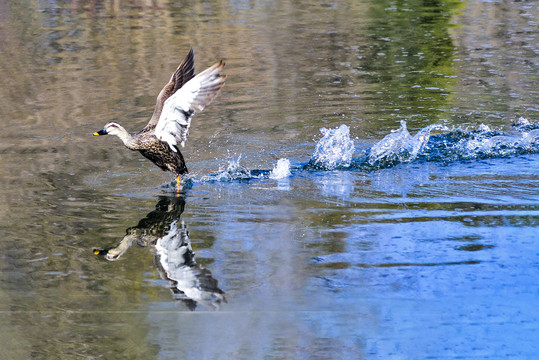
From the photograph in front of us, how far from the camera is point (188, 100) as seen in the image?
7828 mm

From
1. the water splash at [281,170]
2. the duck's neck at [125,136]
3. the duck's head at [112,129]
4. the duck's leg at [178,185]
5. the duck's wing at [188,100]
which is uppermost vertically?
the duck's wing at [188,100]

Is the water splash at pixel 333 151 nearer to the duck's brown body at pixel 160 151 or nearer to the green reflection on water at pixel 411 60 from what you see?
the duck's brown body at pixel 160 151

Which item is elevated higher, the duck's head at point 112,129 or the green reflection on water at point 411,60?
the duck's head at point 112,129

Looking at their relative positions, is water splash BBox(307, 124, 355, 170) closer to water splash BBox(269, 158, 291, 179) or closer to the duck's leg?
water splash BBox(269, 158, 291, 179)

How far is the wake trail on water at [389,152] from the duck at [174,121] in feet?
1.17

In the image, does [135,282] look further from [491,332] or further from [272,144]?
[272,144]

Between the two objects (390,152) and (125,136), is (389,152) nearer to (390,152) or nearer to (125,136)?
(390,152)

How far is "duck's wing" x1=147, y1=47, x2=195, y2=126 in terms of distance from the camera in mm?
8516

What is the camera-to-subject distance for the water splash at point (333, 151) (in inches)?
349

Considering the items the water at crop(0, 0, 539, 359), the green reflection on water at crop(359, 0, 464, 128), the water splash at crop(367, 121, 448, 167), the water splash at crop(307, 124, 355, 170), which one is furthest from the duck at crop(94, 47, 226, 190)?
the green reflection on water at crop(359, 0, 464, 128)

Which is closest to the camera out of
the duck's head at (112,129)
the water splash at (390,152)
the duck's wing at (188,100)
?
the duck's wing at (188,100)

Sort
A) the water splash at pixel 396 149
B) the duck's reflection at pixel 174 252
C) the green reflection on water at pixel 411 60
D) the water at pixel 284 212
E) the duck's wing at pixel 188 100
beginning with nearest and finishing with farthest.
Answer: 1. the water at pixel 284 212
2. the duck's reflection at pixel 174 252
3. the duck's wing at pixel 188 100
4. the water splash at pixel 396 149
5. the green reflection on water at pixel 411 60

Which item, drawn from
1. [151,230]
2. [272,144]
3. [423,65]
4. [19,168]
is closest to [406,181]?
[272,144]

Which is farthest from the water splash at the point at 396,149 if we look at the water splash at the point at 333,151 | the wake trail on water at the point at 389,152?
the water splash at the point at 333,151
